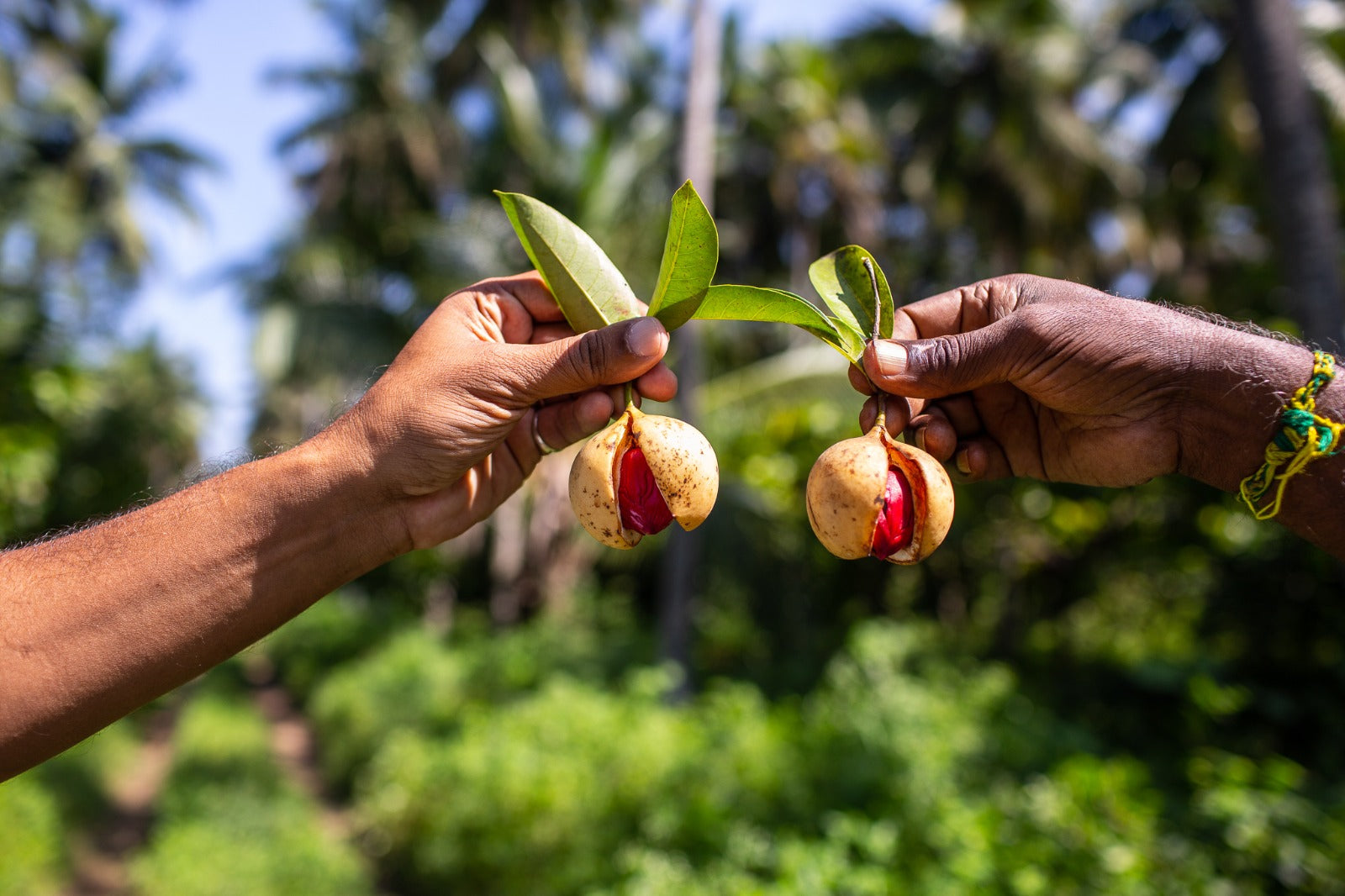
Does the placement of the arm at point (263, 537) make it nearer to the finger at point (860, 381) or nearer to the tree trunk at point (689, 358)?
the finger at point (860, 381)

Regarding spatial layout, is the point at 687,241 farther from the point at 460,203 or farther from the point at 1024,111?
the point at 1024,111

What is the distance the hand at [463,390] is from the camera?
159cm

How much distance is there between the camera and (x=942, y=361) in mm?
1541

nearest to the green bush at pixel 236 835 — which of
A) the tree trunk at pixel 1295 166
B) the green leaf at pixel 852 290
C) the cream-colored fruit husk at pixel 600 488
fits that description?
the cream-colored fruit husk at pixel 600 488

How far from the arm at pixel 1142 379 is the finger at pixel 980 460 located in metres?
0.21

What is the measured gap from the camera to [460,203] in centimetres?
1222

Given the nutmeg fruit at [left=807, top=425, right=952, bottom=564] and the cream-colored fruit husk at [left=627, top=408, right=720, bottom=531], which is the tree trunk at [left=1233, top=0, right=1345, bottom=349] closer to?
the nutmeg fruit at [left=807, top=425, right=952, bottom=564]

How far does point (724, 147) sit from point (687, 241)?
14.2 meters

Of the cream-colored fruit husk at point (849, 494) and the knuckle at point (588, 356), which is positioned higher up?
the knuckle at point (588, 356)

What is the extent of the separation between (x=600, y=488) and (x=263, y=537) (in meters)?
0.61

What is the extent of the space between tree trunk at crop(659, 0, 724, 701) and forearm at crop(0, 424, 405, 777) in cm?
565

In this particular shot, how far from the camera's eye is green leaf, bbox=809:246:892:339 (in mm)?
1604

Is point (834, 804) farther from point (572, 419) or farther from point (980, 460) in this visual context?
point (572, 419)

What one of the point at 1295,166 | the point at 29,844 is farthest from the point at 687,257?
the point at 29,844
